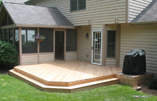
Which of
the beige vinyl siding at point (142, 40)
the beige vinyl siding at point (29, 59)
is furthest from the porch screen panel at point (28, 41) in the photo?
the beige vinyl siding at point (142, 40)

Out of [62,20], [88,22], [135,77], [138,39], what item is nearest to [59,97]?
[135,77]

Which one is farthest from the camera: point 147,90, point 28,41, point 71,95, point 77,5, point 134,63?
point 77,5

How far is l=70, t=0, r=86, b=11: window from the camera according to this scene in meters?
9.88

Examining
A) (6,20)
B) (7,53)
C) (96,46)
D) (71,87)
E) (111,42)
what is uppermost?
(6,20)

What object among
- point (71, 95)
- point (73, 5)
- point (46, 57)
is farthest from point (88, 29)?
point (71, 95)

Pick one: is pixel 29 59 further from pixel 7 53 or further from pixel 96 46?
pixel 96 46

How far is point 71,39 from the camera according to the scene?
10797mm

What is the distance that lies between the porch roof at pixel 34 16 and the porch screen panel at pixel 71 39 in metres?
0.51

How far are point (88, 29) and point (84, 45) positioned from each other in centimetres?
108

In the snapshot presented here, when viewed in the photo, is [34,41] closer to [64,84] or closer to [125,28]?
[64,84]

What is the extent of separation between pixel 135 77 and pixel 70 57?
17.3 feet

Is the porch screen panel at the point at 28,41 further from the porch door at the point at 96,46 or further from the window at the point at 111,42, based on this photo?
the window at the point at 111,42

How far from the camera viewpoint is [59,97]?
4.93 m

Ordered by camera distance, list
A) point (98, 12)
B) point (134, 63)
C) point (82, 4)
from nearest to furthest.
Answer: point (134, 63), point (98, 12), point (82, 4)
